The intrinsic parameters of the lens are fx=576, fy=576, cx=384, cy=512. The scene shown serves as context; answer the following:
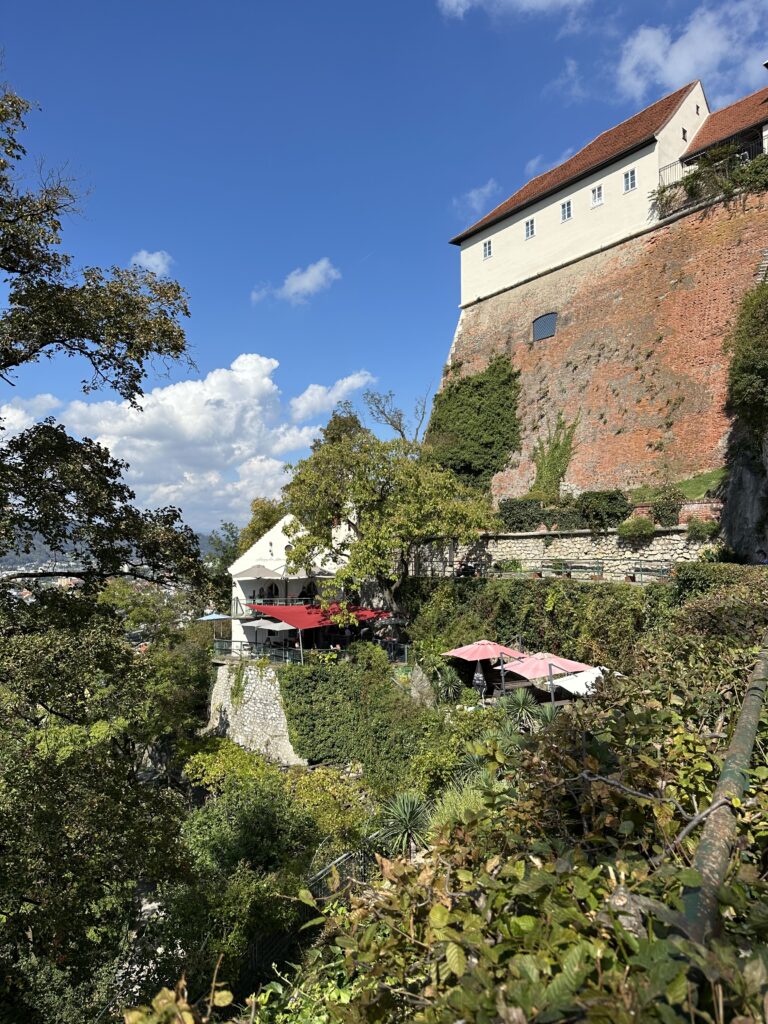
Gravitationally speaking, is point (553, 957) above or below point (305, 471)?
below

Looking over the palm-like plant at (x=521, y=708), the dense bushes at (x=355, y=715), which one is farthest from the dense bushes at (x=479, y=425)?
the palm-like plant at (x=521, y=708)

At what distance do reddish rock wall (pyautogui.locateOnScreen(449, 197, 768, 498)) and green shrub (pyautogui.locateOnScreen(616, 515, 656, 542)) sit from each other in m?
4.36

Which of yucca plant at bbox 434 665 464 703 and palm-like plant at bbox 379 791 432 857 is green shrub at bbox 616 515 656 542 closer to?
yucca plant at bbox 434 665 464 703

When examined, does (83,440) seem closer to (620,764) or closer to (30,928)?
(30,928)

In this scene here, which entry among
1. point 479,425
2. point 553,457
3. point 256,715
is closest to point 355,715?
point 256,715

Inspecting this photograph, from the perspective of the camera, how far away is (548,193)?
27.6m

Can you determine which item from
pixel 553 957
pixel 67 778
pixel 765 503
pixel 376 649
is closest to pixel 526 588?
pixel 376 649

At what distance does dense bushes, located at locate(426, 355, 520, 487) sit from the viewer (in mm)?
27219

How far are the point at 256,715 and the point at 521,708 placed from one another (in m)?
11.7

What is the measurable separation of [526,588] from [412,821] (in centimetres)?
845

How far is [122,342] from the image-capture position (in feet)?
24.5

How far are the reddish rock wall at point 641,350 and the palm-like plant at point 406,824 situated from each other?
15.7 meters

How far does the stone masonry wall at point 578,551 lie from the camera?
1742 centimetres

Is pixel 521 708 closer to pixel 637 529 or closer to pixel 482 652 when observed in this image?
pixel 482 652
